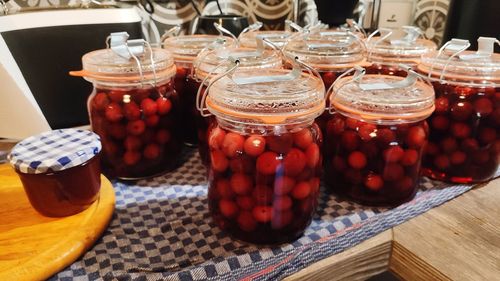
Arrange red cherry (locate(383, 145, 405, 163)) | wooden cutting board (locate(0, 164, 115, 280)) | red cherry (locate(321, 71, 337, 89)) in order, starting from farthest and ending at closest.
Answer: red cherry (locate(321, 71, 337, 89)) < red cherry (locate(383, 145, 405, 163)) < wooden cutting board (locate(0, 164, 115, 280))

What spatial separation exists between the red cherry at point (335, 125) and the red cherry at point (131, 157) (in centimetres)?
28

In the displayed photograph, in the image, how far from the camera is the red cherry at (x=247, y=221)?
0.46 m

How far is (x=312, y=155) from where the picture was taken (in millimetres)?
465

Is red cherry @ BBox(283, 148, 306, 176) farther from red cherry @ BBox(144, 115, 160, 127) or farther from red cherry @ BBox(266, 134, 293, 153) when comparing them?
red cherry @ BBox(144, 115, 160, 127)

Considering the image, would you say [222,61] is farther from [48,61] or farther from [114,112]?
[48,61]

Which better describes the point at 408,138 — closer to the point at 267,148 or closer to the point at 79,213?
the point at 267,148

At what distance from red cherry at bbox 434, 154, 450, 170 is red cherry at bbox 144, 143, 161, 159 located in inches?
16.8

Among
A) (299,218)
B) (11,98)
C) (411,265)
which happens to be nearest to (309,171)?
(299,218)

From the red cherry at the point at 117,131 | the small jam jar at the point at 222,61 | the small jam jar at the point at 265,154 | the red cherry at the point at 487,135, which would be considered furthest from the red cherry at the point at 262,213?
the red cherry at the point at 487,135

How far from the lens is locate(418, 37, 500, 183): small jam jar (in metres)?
0.56

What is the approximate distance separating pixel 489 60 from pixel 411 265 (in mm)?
322

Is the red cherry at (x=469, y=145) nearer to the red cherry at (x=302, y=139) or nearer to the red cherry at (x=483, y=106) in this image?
the red cherry at (x=483, y=106)

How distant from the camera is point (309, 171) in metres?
0.46

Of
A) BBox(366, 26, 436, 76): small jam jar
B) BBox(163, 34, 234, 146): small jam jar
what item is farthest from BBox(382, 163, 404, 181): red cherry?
BBox(163, 34, 234, 146): small jam jar
